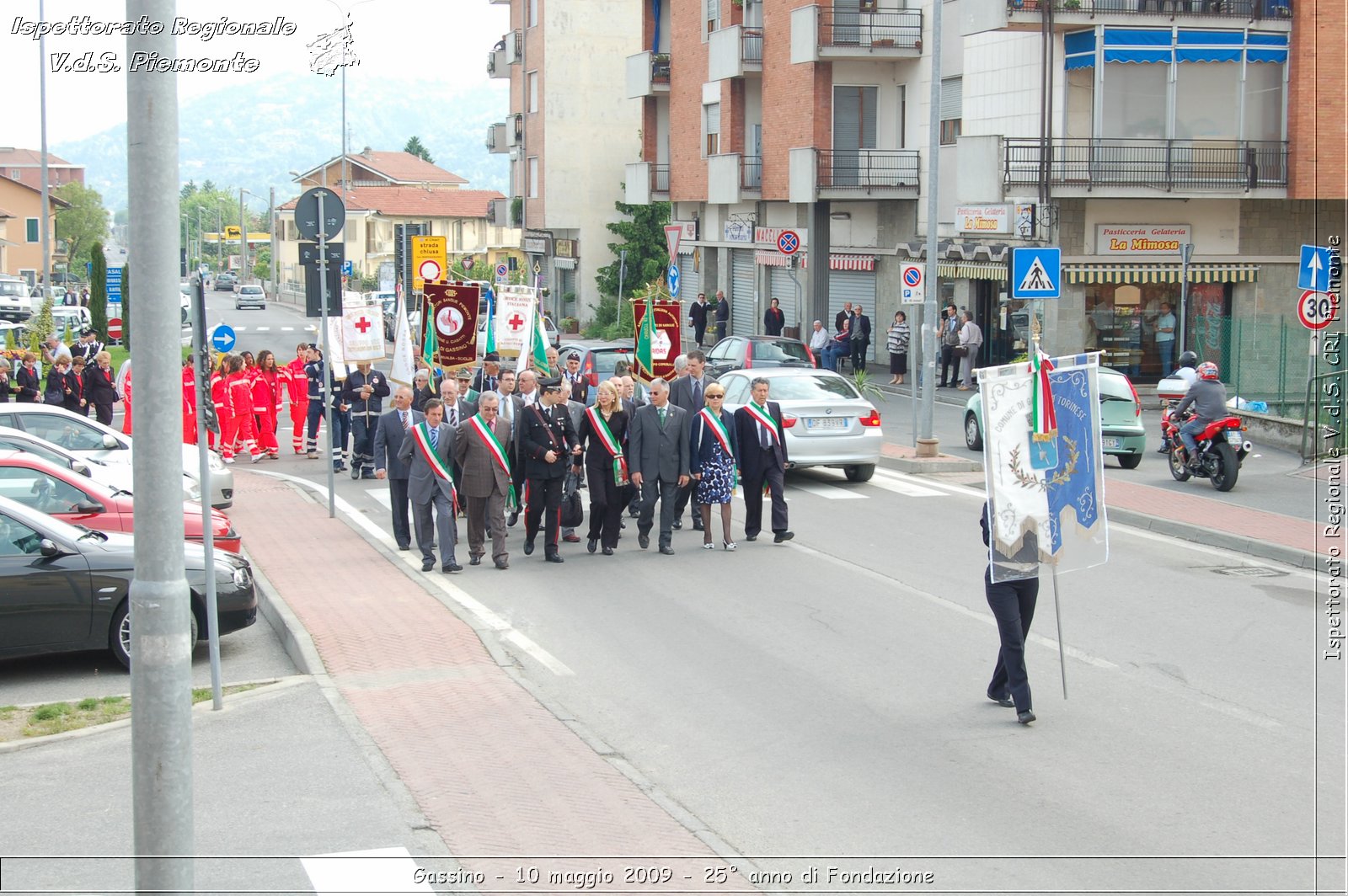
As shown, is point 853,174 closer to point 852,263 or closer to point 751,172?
point 852,263

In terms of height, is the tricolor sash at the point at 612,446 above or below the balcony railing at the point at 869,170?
below

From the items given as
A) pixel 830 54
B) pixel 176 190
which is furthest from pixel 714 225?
pixel 176 190

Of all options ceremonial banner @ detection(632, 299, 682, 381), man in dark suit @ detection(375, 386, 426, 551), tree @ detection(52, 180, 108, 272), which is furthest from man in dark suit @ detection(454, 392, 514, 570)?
tree @ detection(52, 180, 108, 272)

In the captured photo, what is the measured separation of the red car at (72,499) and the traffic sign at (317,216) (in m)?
4.25

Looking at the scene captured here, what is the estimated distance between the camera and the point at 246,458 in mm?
25281

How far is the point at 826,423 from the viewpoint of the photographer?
1922cm

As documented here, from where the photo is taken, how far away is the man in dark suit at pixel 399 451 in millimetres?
15469

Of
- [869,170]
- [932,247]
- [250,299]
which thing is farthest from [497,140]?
[932,247]

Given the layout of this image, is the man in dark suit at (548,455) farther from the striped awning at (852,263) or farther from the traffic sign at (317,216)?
the striped awning at (852,263)

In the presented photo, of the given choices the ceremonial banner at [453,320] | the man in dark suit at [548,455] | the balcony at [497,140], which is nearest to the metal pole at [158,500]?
the man in dark suit at [548,455]

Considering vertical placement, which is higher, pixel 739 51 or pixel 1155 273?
→ pixel 739 51

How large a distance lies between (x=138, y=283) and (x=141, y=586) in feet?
3.53

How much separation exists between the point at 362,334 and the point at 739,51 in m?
24.8

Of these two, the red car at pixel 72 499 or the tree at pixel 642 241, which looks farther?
the tree at pixel 642 241
